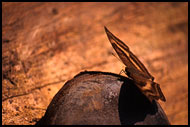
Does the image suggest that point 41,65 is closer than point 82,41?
Yes

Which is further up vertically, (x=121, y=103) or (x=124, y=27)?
(x=124, y=27)

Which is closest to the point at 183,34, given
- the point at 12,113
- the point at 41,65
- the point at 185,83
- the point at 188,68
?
the point at 188,68

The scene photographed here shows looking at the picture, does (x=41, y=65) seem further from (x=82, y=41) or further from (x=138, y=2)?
(x=138, y=2)

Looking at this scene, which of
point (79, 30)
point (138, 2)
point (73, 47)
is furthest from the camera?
point (138, 2)

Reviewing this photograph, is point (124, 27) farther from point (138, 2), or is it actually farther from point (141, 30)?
point (138, 2)

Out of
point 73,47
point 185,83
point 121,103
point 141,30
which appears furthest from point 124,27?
point 121,103

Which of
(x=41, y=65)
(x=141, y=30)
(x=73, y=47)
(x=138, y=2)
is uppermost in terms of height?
(x=138, y=2)

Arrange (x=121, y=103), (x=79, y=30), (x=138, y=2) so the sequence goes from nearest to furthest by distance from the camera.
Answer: (x=121, y=103), (x=79, y=30), (x=138, y=2)
